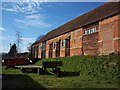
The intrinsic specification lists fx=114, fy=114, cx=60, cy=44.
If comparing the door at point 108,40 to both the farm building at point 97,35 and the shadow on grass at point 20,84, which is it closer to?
the farm building at point 97,35

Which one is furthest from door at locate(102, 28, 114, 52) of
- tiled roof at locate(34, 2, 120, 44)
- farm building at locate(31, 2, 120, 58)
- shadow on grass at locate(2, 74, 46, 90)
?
shadow on grass at locate(2, 74, 46, 90)

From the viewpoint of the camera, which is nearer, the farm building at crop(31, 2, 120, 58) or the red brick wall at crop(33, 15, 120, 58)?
the red brick wall at crop(33, 15, 120, 58)

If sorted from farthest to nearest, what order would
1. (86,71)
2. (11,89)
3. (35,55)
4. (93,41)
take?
(35,55)
(93,41)
(86,71)
(11,89)

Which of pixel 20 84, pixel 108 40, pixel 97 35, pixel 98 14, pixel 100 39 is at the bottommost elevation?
pixel 20 84

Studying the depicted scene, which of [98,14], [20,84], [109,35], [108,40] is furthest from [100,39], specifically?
[20,84]

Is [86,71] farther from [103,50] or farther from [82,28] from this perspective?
[82,28]

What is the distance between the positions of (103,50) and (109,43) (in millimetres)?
1032

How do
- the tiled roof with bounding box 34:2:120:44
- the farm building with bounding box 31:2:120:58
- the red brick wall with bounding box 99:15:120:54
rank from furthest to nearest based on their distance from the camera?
1. the tiled roof with bounding box 34:2:120:44
2. the farm building with bounding box 31:2:120:58
3. the red brick wall with bounding box 99:15:120:54

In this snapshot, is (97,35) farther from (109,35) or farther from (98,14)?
(98,14)

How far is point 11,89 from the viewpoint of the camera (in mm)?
5125

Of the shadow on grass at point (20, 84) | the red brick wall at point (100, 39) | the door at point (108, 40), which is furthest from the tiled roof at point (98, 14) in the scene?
the shadow on grass at point (20, 84)

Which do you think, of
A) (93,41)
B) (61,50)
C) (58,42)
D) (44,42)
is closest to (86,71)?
(93,41)

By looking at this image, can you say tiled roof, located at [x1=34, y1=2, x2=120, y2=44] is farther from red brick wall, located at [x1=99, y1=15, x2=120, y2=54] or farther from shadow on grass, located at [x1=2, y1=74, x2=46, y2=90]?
shadow on grass, located at [x1=2, y1=74, x2=46, y2=90]

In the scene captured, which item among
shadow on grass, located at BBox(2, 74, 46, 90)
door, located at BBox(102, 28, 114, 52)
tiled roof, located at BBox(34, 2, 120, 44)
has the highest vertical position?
tiled roof, located at BBox(34, 2, 120, 44)
